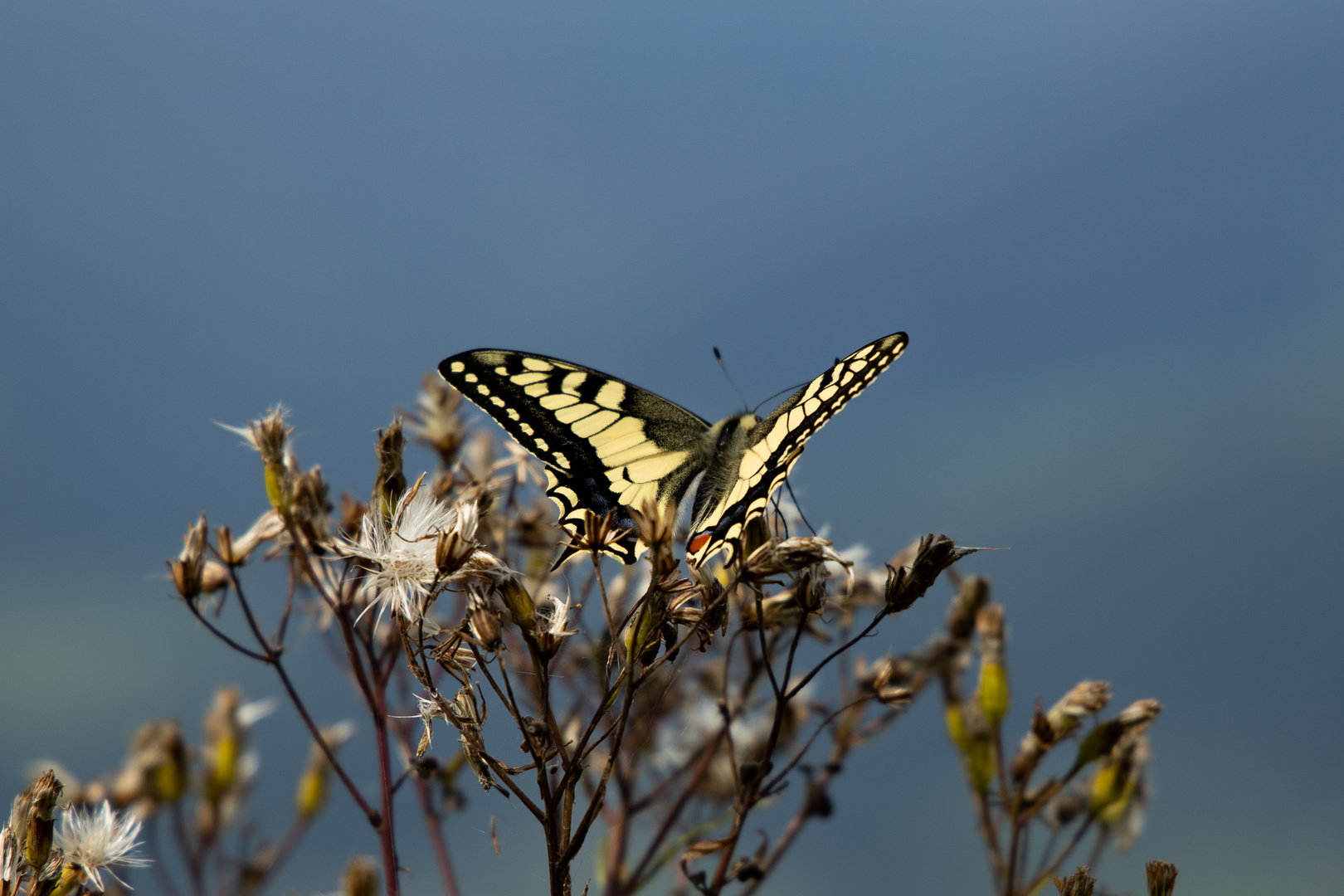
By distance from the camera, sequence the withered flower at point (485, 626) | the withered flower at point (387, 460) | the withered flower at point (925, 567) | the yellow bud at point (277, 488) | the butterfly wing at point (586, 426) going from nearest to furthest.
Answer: the withered flower at point (485, 626) → the withered flower at point (925, 567) → the withered flower at point (387, 460) → the yellow bud at point (277, 488) → the butterfly wing at point (586, 426)

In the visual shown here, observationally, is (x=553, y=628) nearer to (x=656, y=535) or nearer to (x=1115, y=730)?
(x=656, y=535)

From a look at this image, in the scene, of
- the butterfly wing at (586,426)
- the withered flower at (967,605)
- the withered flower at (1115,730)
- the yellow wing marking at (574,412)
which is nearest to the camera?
the butterfly wing at (586,426)

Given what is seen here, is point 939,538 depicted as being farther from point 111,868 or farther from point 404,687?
point 111,868

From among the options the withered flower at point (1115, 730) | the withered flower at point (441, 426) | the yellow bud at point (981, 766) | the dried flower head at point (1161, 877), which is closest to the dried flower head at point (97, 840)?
the withered flower at point (441, 426)

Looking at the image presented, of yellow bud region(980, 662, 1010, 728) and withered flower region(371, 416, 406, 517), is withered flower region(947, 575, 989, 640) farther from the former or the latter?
withered flower region(371, 416, 406, 517)

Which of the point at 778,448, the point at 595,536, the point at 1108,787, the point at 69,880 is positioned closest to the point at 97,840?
the point at 69,880

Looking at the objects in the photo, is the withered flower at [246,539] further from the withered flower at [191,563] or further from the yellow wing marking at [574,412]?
the yellow wing marking at [574,412]

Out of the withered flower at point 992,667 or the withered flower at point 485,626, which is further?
the withered flower at point 992,667

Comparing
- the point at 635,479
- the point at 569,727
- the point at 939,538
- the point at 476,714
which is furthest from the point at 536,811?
the point at 635,479
